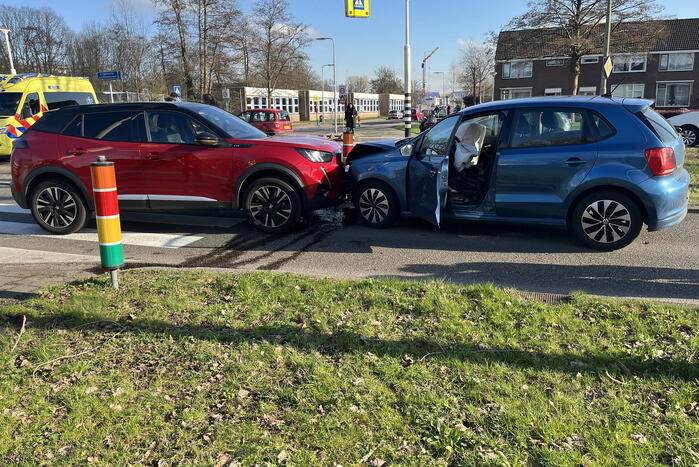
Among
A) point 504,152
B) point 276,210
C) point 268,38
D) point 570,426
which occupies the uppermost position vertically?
point 268,38

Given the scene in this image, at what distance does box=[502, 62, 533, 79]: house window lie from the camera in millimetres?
55625

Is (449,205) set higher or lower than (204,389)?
higher

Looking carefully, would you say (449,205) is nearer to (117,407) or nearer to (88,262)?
(88,262)

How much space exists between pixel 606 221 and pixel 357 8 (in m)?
13.8

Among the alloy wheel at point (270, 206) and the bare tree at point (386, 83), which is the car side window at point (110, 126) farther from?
the bare tree at point (386, 83)

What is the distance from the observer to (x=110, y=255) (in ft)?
15.8

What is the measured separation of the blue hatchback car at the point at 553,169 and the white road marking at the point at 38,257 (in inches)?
158

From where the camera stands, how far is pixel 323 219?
27.8 feet

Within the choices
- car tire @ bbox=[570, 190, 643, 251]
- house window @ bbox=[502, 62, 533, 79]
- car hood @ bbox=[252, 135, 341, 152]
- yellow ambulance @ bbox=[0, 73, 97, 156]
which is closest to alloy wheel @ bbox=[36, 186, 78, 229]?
car hood @ bbox=[252, 135, 341, 152]

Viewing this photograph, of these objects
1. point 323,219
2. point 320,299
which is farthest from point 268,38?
point 320,299

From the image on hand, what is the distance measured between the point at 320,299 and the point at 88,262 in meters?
3.35

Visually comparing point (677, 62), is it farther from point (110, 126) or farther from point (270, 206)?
point (110, 126)

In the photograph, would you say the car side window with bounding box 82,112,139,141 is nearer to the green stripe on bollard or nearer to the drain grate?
the green stripe on bollard

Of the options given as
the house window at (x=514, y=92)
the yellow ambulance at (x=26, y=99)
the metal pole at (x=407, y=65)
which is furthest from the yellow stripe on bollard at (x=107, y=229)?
the house window at (x=514, y=92)
